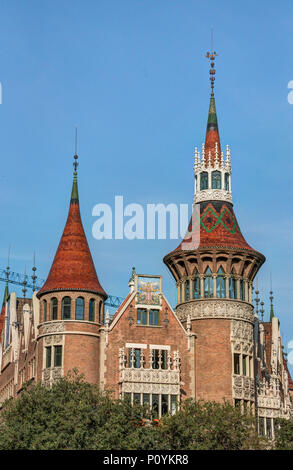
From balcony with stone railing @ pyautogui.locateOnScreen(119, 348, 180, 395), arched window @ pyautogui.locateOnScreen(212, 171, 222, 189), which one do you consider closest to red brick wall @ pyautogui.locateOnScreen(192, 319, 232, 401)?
balcony with stone railing @ pyautogui.locateOnScreen(119, 348, 180, 395)

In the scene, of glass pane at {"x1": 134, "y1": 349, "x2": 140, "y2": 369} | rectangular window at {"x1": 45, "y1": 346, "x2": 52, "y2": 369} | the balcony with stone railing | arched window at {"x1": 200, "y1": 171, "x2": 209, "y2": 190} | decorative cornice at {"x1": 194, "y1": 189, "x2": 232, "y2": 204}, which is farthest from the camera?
arched window at {"x1": 200, "y1": 171, "x2": 209, "y2": 190}

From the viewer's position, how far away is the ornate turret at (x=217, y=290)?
6700 centimetres

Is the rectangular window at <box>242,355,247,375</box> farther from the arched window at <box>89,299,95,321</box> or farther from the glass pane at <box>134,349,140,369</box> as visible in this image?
the arched window at <box>89,299,95,321</box>

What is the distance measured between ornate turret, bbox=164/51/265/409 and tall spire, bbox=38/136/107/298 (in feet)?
19.7

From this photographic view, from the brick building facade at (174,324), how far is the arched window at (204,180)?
0.23 feet

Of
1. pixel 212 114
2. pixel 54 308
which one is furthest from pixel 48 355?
pixel 212 114

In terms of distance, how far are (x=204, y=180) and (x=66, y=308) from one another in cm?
1421

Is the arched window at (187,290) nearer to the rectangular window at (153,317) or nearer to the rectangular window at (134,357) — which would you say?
the rectangular window at (153,317)

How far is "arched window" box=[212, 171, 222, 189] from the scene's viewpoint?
237ft

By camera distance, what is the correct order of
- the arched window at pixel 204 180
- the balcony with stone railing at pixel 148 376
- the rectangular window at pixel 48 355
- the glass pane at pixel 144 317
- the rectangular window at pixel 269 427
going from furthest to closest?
the arched window at pixel 204 180 → the rectangular window at pixel 269 427 → the glass pane at pixel 144 317 → the rectangular window at pixel 48 355 → the balcony with stone railing at pixel 148 376

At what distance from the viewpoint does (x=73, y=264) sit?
6750 centimetres

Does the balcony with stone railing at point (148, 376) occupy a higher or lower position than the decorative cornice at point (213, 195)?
lower

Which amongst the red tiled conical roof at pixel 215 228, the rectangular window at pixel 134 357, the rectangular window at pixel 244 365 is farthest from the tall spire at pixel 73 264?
the rectangular window at pixel 244 365
